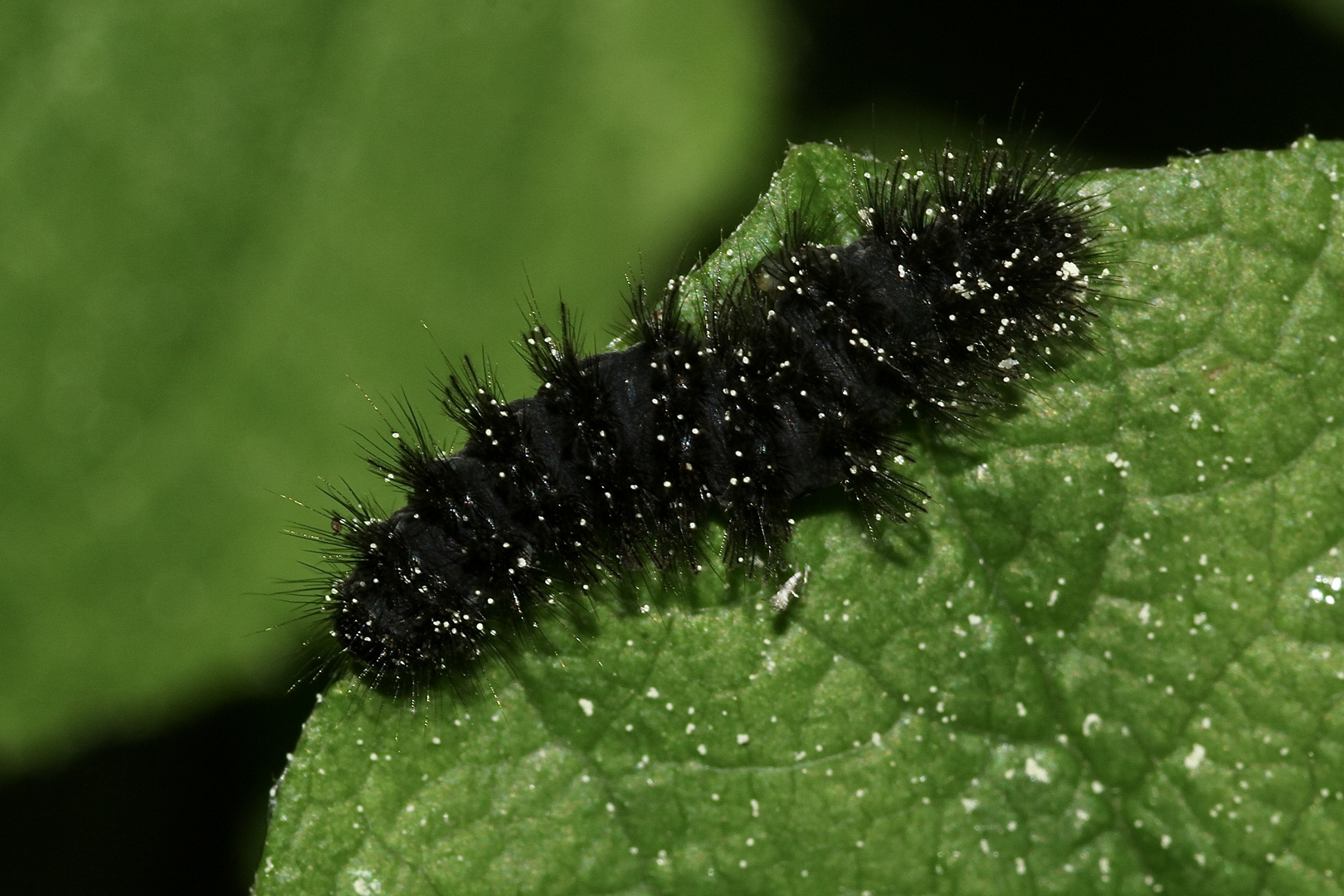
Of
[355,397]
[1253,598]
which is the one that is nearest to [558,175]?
[355,397]

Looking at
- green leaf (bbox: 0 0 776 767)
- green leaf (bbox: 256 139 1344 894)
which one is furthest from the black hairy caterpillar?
green leaf (bbox: 0 0 776 767)

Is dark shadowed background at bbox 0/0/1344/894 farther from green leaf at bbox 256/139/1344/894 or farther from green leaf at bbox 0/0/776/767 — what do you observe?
green leaf at bbox 256/139/1344/894

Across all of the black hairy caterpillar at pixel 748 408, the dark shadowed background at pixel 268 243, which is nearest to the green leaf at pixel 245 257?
the dark shadowed background at pixel 268 243

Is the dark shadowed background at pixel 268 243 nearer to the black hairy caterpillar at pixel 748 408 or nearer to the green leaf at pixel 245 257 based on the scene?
the green leaf at pixel 245 257

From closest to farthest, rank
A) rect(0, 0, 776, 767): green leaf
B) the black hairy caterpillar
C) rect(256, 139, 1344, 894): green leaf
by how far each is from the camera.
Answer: rect(256, 139, 1344, 894): green leaf
the black hairy caterpillar
rect(0, 0, 776, 767): green leaf

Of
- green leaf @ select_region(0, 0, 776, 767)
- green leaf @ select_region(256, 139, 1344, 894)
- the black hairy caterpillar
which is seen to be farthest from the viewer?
green leaf @ select_region(0, 0, 776, 767)

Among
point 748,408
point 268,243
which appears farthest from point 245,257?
point 748,408

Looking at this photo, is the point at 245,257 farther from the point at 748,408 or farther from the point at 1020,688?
the point at 1020,688
